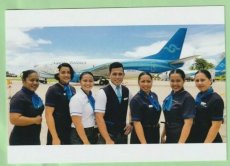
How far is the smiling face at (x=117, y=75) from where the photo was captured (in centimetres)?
323

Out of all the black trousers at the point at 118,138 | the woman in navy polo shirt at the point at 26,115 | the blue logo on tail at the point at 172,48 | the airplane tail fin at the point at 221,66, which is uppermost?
the blue logo on tail at the point at 172,48

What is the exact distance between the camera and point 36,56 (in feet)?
10.7

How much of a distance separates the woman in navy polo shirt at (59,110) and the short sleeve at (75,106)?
3cm

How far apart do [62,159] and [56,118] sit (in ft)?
1.13

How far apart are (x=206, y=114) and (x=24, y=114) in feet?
4.93

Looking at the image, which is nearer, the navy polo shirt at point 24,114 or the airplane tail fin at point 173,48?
the navy polo shirt at point 24,114

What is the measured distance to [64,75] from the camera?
127 inches

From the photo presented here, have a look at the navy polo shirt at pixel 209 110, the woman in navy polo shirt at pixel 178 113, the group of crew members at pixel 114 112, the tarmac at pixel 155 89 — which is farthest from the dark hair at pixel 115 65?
the navy polo shirt at pixel 209 110

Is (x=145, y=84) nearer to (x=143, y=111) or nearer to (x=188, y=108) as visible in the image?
(x=143, y=111)

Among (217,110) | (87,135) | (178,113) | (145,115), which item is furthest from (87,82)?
(217,110)

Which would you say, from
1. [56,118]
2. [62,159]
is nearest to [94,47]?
[56,118]

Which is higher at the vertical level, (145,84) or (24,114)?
(145,84)

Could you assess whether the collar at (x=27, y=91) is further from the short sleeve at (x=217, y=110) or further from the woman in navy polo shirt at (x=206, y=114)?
the short sleeve at (x=217, y=110)
